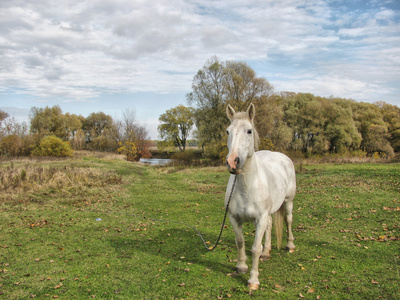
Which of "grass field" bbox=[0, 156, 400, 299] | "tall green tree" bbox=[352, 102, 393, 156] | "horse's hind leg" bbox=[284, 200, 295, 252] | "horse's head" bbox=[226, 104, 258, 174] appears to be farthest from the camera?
"tall green tree" bbox=[352, 102, 393, 156]

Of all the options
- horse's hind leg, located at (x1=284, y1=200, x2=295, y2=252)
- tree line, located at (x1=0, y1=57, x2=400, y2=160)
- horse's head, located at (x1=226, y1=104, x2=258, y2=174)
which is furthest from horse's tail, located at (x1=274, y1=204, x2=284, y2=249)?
tree line, located at (x1=0, y1=57, x2=400, y2=160)

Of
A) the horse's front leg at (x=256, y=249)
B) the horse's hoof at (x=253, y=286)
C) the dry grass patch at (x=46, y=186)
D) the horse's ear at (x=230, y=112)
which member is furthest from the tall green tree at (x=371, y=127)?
the horse's ear at (x=230, y=112)

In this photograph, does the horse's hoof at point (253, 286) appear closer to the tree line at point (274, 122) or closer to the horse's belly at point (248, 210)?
the horse's belly at point (248, 210)

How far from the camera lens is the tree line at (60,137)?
31422 mm

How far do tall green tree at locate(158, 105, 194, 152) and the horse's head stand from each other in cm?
5427

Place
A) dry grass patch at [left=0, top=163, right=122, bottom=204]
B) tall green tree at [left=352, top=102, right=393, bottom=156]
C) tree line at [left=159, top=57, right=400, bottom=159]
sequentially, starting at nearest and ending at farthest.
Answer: dry grass patch at [left=0, top=163, right=122, bottom=204]
tree line at [left=159, top=57, right=400, bottom=159]
tall green tree at [left=352, top=102, right=393, bottom=156]

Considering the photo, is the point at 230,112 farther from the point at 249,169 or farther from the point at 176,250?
the point at 176,250

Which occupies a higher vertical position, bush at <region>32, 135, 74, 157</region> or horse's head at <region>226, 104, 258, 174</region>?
horse's head at <region>226, 104, 258, 174</region>

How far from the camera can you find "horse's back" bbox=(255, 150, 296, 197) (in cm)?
521

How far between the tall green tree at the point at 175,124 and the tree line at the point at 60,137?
14.6 ft

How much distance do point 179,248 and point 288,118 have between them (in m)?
36.8

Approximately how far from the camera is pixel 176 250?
235 inches

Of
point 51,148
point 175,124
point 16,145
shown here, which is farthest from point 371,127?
point 16,145

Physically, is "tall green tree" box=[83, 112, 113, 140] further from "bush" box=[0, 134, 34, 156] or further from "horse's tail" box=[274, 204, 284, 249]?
"horse's tail" box=[274, 204, 284, 249]
